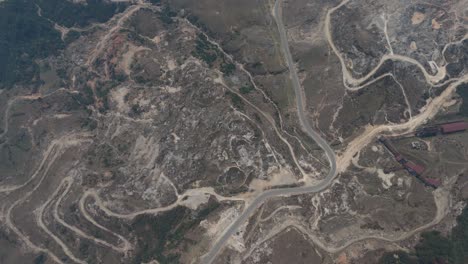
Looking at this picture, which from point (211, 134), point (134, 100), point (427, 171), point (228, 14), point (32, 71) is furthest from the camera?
point (32, 71)

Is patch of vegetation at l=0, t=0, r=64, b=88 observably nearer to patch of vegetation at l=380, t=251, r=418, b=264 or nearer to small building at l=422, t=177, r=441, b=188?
patch of vegetation at l=380, t=251, r=418, b=264

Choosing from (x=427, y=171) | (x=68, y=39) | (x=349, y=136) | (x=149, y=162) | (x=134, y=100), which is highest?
(x=68, y=39)

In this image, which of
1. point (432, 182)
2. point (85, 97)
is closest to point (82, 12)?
point (85, 97)

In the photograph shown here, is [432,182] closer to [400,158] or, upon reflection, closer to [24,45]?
[400,158]

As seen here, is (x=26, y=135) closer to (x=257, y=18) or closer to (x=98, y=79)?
(x=98, y=79)

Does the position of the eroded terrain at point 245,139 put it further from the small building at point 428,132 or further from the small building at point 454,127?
the small building at point 428,132

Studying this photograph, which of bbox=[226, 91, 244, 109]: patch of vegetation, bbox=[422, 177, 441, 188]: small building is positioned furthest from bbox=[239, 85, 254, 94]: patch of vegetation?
bbox=[422, 177, 441, 188]: small building

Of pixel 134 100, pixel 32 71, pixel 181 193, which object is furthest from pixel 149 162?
pixel 32 71

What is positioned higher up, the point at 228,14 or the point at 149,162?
the point at 228,14
